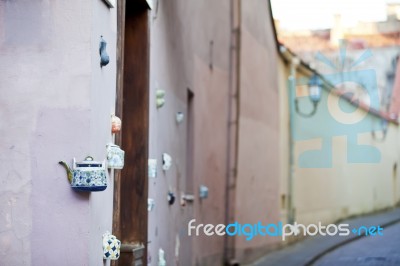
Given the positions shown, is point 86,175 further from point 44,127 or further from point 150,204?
point 150,204

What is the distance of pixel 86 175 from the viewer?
4273 millimetres

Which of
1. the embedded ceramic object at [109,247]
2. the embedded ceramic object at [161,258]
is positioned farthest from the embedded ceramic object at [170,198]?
the embedded ceramic object at [109,247]

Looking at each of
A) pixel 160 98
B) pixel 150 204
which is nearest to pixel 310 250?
pixel 160 98

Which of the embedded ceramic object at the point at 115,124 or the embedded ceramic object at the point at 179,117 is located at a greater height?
the embedded ceramic object at the point at 179,117

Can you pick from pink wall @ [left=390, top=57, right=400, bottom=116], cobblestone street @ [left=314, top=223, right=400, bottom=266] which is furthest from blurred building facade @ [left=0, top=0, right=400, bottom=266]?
pink wall @ [left=390, top=57, right=400, bottom=116]

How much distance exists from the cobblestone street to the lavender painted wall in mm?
8283

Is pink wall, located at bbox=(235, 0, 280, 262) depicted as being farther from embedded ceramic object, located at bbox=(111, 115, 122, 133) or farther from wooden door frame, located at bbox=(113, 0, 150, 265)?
embedded ceramic object, located at bbox=(111, 115, 122, 133)

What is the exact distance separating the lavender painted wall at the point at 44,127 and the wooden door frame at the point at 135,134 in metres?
1.99

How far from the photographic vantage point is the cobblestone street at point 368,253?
12.3 metres

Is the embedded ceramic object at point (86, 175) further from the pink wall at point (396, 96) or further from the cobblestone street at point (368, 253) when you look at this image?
the pink wall at point (396, 96)

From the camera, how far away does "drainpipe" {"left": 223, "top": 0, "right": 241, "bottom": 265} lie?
1191 cm

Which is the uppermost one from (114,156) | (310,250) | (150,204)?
(114,156)

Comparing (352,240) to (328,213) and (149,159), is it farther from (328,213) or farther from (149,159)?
(149,159)

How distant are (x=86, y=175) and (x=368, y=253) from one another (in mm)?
10119
